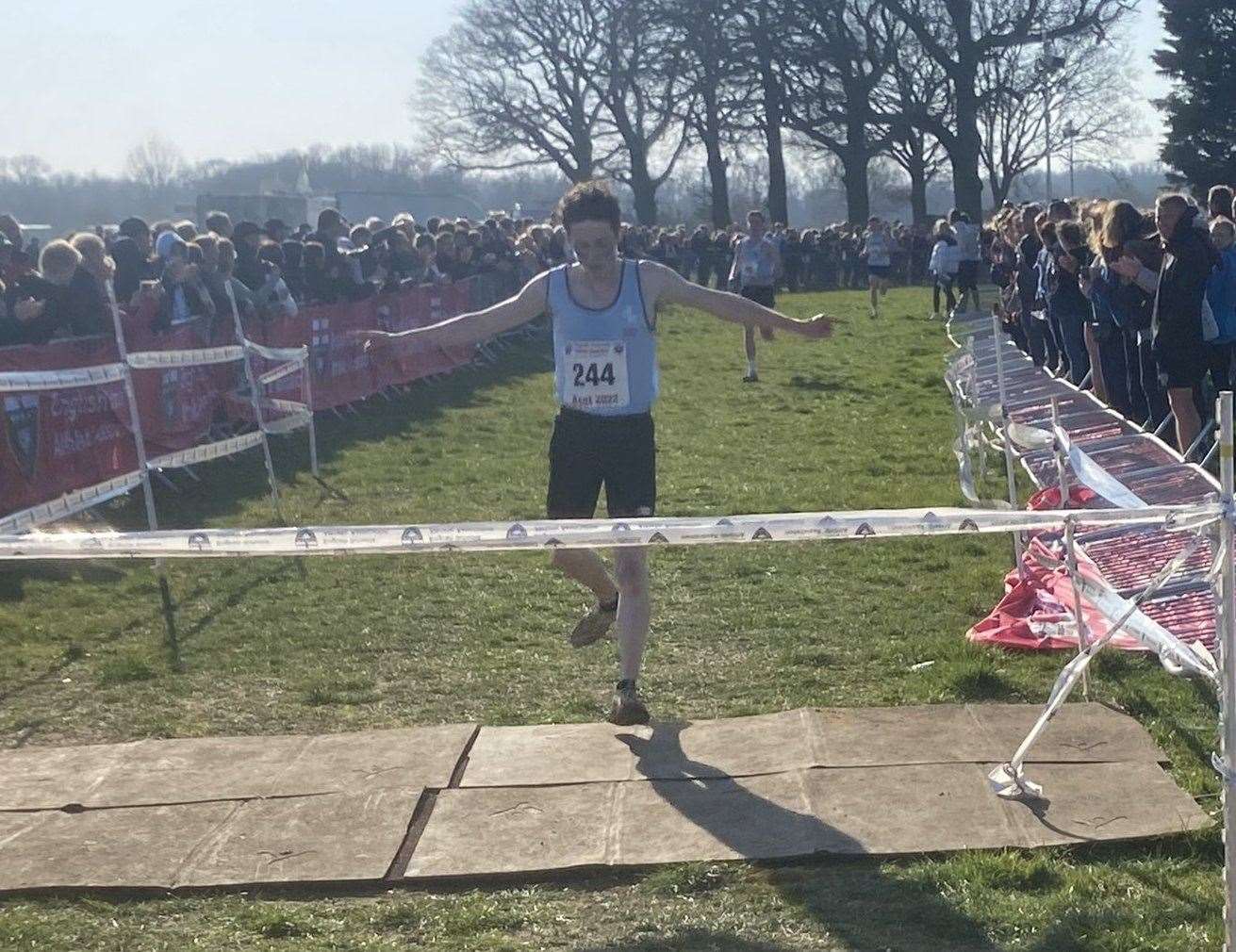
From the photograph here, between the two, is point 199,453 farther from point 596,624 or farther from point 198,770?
point 198,770

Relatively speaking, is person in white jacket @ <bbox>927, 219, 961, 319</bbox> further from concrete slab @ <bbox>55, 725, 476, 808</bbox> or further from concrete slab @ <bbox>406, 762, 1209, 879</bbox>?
concrete slab @ <bbox>406, 762, 1209, 879</bbox>

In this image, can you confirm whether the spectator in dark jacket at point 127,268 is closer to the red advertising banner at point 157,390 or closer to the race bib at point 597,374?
the red advertising banner at point 157,390

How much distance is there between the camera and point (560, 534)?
4.41 meters

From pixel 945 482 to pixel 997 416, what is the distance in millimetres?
3304

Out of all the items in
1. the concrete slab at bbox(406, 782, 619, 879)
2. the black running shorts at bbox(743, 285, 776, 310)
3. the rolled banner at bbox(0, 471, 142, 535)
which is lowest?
the concrete slab at bbox(406, 782, 619, 879)

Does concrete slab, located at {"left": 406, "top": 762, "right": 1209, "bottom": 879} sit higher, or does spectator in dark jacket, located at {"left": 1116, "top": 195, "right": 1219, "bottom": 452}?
spectator in dark jacket, located at {"left": 1116, "top": 195, "right": 1219, "bottom": 452}

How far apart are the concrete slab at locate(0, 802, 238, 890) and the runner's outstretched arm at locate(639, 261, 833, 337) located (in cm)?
223

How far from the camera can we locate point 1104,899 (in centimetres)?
428

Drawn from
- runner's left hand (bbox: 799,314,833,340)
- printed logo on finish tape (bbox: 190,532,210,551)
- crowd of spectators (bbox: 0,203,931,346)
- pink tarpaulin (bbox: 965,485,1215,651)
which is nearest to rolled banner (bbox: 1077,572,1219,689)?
pink tarpaulin (bbox: 965,485,1215,651)

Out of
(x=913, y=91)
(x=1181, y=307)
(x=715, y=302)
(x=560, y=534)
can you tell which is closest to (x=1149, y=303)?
(x=1181, y=307)

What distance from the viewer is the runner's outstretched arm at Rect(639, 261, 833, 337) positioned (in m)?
5.83

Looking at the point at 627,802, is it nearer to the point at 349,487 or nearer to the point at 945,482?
the point at 945,482

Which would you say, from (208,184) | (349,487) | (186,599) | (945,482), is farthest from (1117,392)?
(208,184)

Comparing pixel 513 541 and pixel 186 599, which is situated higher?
pixel 513 541
